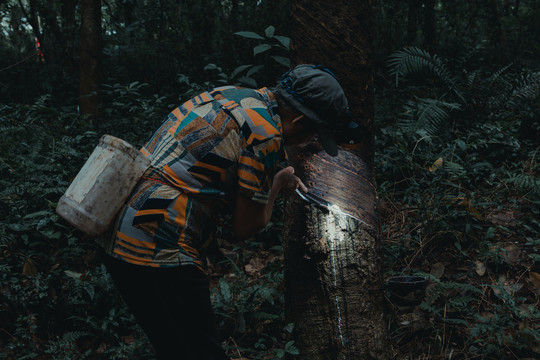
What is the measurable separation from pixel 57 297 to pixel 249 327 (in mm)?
1488

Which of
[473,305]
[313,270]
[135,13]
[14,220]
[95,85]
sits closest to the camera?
[313,270]

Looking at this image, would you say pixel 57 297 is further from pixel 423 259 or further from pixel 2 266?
pixel 423 259

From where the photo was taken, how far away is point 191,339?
196cm

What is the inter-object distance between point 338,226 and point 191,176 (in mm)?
1202

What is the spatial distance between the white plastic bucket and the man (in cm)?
6

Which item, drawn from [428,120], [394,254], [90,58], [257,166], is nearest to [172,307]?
[257,166]

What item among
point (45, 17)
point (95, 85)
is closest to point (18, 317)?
point (95, 85)

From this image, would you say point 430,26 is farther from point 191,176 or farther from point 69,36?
point 191,176

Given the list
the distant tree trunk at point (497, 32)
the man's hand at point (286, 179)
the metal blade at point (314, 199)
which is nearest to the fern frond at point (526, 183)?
the metal blade at point (314, 199)

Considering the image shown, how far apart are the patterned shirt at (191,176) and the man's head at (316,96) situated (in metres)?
0.14

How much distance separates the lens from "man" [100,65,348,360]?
1.77 metres

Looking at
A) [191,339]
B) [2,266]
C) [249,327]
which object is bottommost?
[249,327]

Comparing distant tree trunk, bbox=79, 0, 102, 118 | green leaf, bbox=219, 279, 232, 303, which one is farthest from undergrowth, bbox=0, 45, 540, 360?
distant tree trunk, bbox=79, 0, 102, 118

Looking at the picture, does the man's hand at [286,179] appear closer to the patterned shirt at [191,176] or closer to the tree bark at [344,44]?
the patterned shirt at [191,176]
